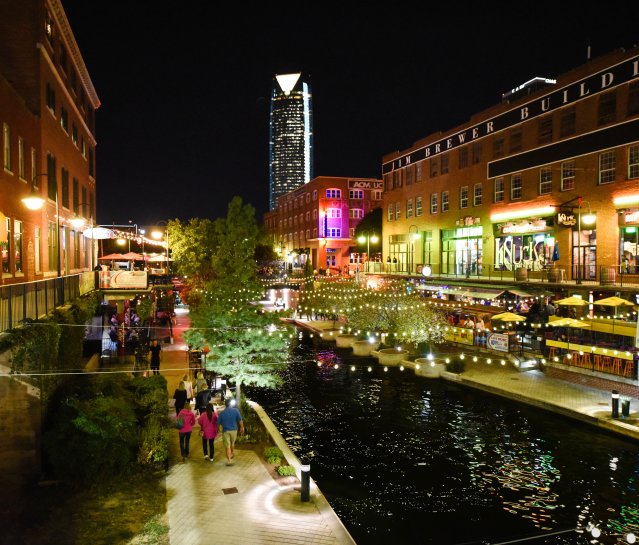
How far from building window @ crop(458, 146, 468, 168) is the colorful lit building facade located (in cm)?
9

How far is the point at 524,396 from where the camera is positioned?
20.5 metres

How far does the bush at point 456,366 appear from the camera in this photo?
25.4 m

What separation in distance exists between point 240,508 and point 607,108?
99.5 feet

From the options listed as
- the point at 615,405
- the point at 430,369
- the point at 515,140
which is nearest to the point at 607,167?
the point at 515,140

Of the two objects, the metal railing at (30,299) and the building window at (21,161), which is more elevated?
the building window at (21,161)

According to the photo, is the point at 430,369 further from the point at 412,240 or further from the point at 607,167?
the point at 412,240

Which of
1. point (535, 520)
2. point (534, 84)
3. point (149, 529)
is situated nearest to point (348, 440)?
point (535, 520)

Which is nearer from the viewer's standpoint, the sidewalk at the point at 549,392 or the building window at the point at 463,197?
the sidewalk at the point at 549,392

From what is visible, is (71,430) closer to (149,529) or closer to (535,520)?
(149,529)

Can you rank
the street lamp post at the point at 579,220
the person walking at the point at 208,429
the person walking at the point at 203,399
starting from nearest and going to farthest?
the person walking at the point at 208,429 → the person walking at the point at 203,399 → the street lamp post at the point at 579,220

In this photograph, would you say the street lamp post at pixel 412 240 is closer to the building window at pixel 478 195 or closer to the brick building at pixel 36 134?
the building window at pixel 478 195

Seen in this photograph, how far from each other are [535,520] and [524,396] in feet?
29.4

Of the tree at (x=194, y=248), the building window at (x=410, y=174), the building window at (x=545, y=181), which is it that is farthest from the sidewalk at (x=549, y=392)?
the tree at (x=194, y=248)

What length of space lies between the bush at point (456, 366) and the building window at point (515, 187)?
58.8 feet
